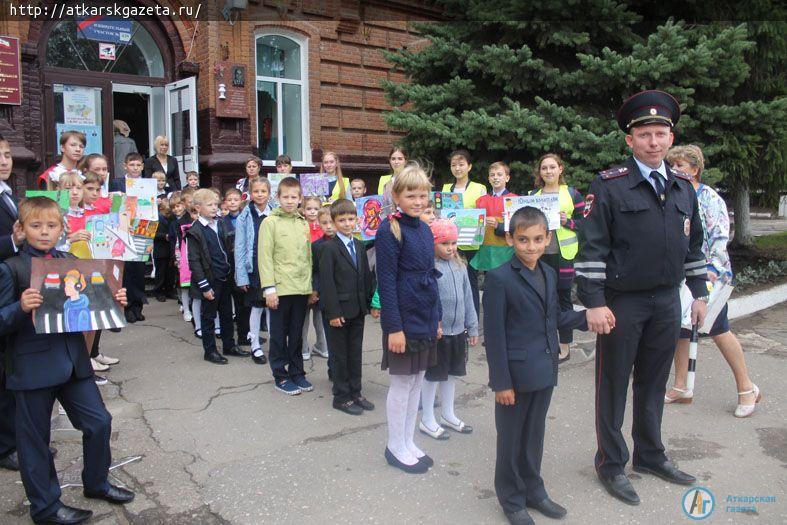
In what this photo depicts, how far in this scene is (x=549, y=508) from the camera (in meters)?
3.51

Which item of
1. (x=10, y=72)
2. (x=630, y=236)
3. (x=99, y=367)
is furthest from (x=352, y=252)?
(x=10, y=72)

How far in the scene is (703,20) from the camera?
960 centimetres

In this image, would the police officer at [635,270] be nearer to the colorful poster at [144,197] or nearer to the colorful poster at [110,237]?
the colorful poster at [110,237]

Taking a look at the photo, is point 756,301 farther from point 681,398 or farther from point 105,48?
point 105,48

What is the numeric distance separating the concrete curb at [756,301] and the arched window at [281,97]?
8.51 metres

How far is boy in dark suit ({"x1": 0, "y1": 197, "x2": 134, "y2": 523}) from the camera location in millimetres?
3326

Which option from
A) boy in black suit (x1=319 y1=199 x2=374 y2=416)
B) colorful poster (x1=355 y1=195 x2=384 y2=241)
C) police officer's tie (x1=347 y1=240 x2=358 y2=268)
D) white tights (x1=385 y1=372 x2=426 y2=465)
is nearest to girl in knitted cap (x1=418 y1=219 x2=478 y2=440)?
white tights (x1=385 y1=372 x2=426 y2=465)

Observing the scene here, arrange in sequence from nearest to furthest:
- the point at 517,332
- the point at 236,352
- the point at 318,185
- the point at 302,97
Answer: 1. the point at 517,332
2. the point at 236,352
3. the point at 318,185
4. the point at 302,97

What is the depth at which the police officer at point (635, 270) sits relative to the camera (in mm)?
3674

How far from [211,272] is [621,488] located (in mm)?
4248

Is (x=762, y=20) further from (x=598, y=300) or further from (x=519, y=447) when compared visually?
(x=519, y=447)

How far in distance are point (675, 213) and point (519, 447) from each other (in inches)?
61.3

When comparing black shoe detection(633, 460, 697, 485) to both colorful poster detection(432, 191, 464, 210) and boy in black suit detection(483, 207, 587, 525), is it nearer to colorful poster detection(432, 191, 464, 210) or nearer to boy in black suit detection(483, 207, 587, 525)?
boy in black suit detection(483, 207, 587, 525)

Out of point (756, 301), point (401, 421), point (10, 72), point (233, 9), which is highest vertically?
point (233, 9)
